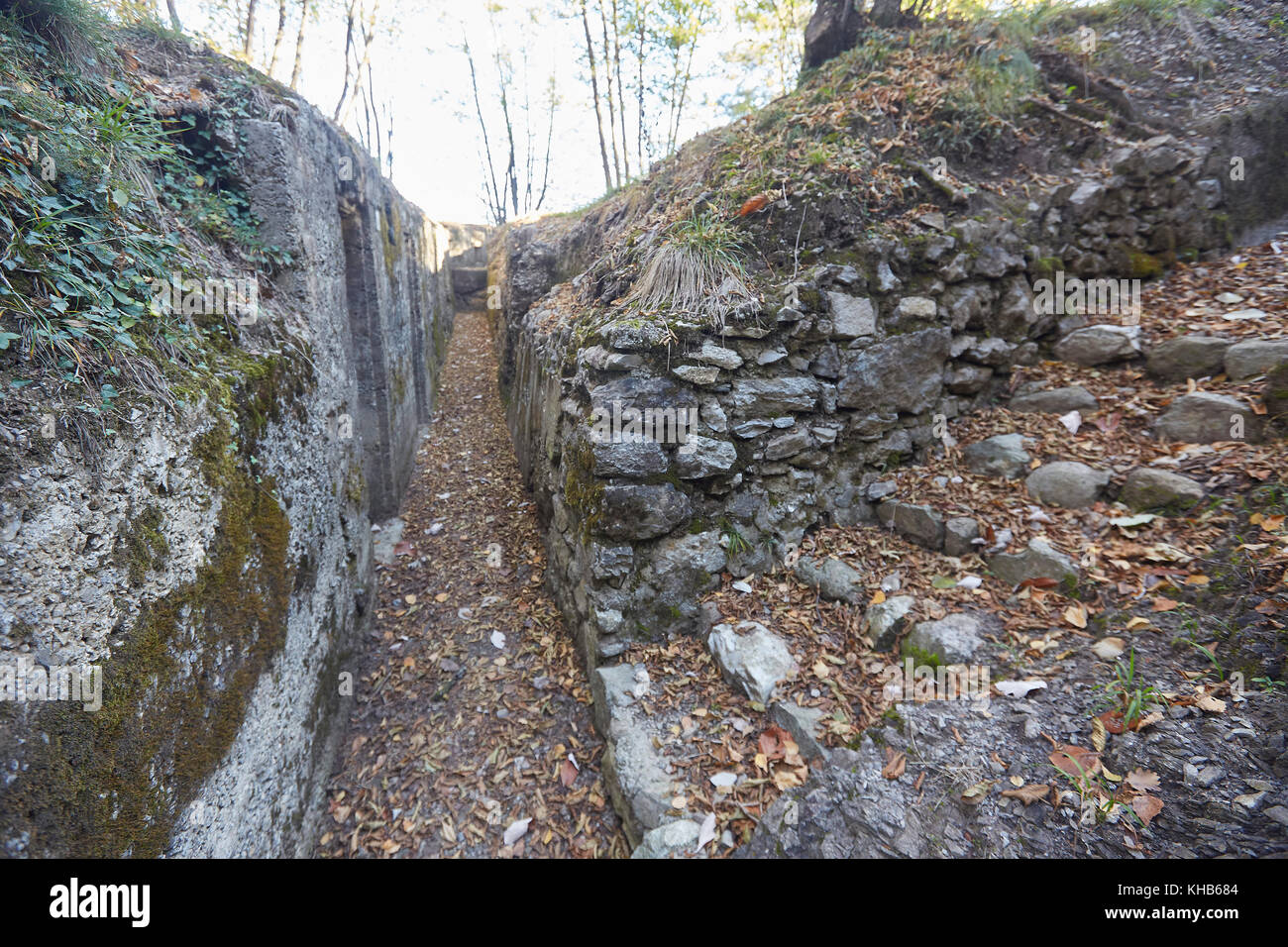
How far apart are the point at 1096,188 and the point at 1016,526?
10.0ft

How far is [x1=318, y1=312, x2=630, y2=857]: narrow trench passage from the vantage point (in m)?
2.82

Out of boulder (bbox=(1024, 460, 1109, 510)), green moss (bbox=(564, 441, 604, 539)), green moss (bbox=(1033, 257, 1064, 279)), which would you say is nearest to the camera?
boulder (bbox=(1024, 460, 1109, 510))

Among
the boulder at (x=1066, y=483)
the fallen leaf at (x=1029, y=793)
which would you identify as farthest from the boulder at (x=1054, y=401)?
the fallen leaf at (x=1029, y=793)

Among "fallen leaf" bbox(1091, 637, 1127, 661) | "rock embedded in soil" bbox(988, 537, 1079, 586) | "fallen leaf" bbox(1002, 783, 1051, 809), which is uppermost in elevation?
"rock embedded in soil" bbox(988, 537, 1079, 586)

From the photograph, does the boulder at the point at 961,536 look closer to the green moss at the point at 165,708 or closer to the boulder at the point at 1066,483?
the boulder at the point at 1066,483

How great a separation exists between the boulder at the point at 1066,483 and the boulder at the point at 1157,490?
0.42ft

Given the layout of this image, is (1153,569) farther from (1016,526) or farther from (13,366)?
(13,366)

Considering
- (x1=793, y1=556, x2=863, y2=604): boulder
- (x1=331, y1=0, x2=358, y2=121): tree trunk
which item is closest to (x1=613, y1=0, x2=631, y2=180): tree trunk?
(x1=331, y1=0, x2=358, y2=121): tree trunk

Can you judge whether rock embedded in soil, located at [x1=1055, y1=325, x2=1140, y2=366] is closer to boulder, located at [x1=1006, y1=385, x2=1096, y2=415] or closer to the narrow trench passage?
boulder, located at [x1=1006, y1=385, x2=1096, y2=415]

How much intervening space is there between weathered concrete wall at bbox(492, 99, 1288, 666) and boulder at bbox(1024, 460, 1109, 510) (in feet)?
2.45

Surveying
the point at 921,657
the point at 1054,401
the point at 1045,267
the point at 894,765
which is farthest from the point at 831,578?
the point at 1045,267

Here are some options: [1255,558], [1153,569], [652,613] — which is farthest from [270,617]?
[1255,558]

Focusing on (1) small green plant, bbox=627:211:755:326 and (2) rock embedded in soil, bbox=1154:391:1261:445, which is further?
(1) small green plant, bbox=627:211:755:326

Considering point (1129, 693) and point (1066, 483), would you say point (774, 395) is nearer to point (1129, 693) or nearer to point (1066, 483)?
point (1066, 483)
